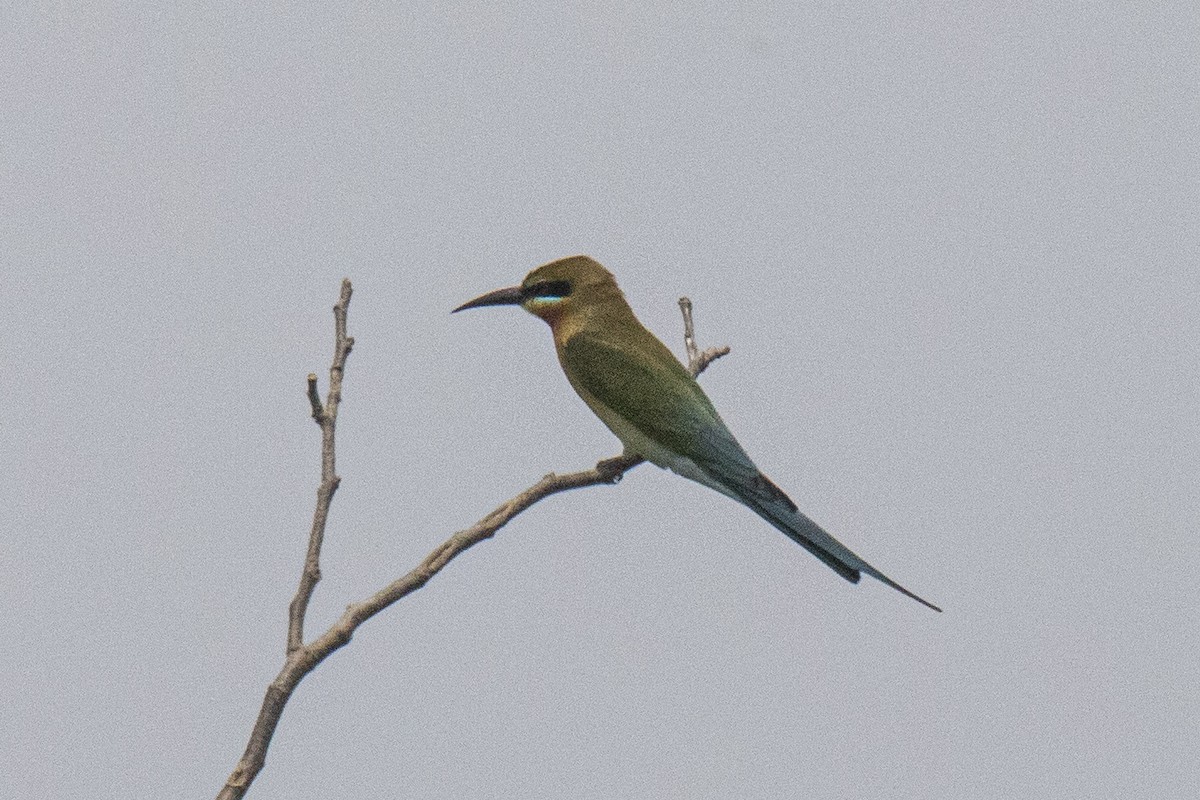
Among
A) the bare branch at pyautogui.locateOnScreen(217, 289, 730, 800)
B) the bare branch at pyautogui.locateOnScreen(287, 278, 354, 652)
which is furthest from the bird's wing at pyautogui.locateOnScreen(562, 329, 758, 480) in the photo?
the bare branch at pyautogui.locateOnScreen(287, 278, 354, 652)

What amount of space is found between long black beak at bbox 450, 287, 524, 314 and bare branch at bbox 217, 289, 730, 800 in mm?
1982

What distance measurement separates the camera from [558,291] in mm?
5398

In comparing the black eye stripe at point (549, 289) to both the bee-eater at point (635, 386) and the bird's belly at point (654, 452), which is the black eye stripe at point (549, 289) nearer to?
the bee-eater at point (635, 386)

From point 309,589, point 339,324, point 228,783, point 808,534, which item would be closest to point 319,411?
point 339,324

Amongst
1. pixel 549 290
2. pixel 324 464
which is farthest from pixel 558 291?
pixel 324 464

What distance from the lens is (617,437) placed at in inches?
207

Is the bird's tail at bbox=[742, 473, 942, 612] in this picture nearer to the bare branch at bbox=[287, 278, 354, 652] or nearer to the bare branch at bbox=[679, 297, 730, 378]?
the bare branch at bbox=[679, 297, 730, 378]

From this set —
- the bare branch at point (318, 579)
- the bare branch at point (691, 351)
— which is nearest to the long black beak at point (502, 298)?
the bare branch at point (691, 351)

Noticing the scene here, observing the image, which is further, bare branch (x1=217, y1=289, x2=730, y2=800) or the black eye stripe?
the black eye stripe

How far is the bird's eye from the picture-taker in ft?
17.7

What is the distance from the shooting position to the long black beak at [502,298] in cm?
532

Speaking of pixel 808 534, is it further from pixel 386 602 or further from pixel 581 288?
pixel 386 602

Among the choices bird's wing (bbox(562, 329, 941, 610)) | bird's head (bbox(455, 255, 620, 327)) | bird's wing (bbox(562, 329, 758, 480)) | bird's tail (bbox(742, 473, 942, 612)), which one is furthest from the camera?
bird's head (bbox(455, 255, 620, 327))

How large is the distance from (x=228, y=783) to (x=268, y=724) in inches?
5.8
